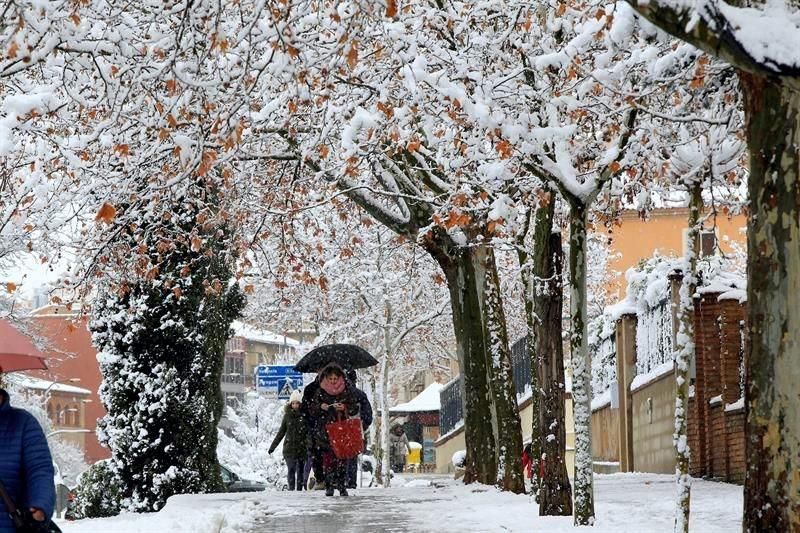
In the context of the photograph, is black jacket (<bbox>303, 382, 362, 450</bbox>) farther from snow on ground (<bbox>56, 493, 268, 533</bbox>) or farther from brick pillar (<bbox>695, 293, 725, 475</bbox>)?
brick pillar (<bbox>695, 293, 725, 475</bbox>)

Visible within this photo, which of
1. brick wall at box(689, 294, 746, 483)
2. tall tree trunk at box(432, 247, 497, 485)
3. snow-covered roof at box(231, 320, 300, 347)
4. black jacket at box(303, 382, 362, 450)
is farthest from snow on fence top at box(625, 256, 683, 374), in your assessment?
snow-covered roof at box(231, 320, 300, 347)

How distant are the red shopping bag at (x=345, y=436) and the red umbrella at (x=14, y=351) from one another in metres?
12.0

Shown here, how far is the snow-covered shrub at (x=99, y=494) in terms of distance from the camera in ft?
61.4

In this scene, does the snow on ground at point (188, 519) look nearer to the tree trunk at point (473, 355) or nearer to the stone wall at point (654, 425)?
the tree trunk at point (473, 355)

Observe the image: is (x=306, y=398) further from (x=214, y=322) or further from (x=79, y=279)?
(x=79, y=279)

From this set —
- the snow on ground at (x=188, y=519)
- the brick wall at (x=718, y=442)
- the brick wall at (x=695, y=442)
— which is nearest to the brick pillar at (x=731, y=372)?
the brick wall at (x=718, y=442)

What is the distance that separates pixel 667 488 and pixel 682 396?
311 inches

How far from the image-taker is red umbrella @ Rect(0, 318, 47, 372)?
7875 millimetres

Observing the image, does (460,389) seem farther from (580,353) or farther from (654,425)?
(580,353)

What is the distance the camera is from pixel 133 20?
15.8 m

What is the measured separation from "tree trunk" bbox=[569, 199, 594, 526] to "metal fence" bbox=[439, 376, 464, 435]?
29.3 metres

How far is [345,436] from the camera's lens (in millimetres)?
20109

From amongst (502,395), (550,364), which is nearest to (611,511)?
(550,364)

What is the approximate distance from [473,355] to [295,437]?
3.70m
